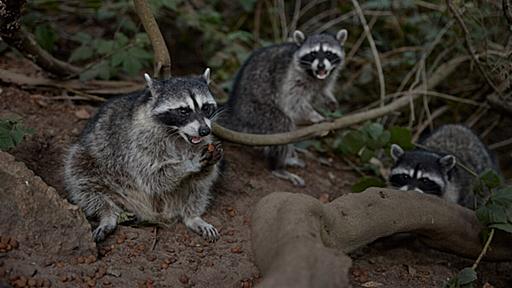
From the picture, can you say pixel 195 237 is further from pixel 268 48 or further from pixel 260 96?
pixel 268 48

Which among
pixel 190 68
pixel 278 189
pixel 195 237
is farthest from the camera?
pixel 190 68

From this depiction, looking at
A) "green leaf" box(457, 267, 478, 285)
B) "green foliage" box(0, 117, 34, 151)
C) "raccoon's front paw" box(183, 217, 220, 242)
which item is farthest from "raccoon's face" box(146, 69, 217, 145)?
"green leaf" box(457, 267, 478, 285)

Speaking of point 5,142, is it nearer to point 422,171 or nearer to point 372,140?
point 372,140

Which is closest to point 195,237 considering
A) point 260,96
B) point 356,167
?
point 260,96

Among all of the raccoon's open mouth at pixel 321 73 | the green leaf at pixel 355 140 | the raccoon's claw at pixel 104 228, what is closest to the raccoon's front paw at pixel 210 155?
the raccoon's claw at pixel 104 228

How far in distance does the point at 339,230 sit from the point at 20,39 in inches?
111

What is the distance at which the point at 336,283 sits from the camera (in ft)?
8.52

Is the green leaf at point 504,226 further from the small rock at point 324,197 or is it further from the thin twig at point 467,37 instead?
the thin twig at point 467,37

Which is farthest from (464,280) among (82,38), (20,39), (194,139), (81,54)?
(82,38)

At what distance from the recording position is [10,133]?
3900mm

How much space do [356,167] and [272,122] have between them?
39.2 inches

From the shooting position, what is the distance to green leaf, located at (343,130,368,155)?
5.34m

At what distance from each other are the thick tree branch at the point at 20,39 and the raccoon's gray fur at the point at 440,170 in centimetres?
283

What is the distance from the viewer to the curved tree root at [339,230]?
103 inches
